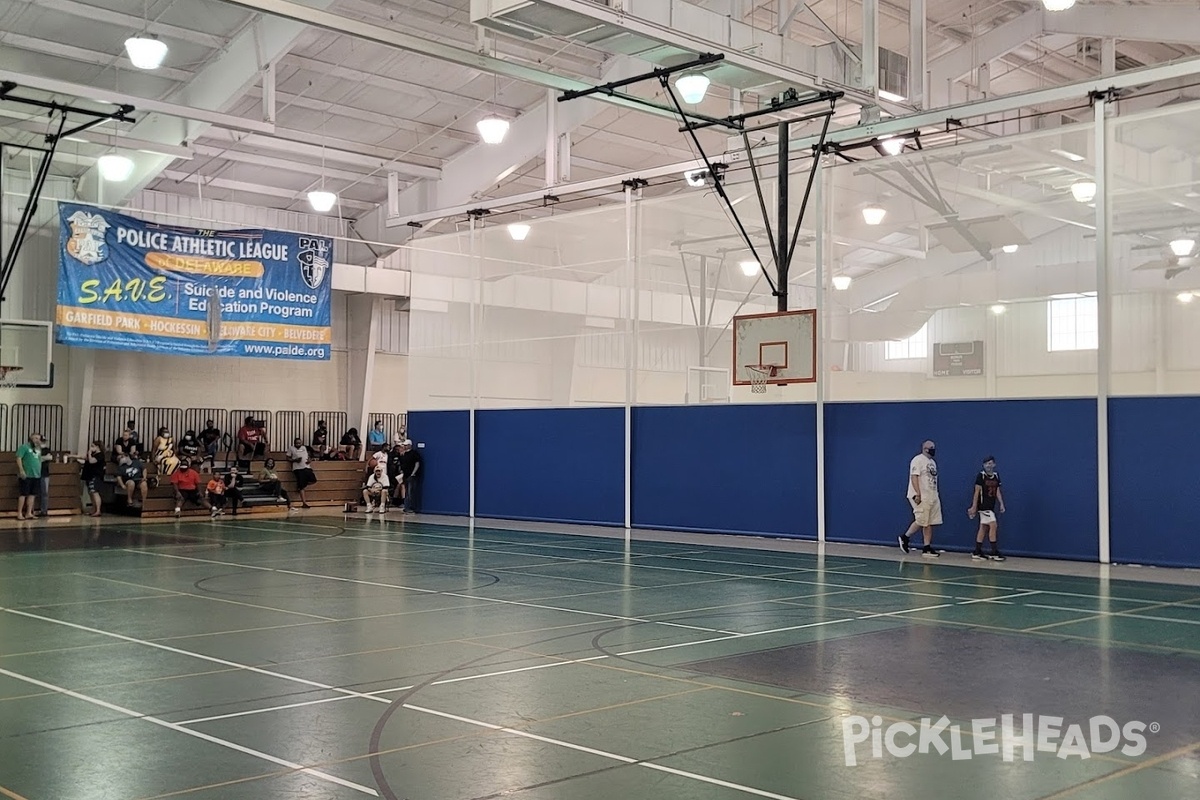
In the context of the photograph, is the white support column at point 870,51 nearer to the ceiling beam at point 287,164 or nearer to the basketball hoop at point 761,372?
the basketball hoop at point 761,372

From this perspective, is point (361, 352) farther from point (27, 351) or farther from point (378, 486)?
point (27, 351)

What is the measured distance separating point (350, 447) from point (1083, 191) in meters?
23.1

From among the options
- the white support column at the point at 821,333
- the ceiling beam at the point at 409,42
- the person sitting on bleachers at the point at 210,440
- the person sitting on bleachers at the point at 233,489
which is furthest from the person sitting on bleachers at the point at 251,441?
the ceiling beam at the point at 409,42

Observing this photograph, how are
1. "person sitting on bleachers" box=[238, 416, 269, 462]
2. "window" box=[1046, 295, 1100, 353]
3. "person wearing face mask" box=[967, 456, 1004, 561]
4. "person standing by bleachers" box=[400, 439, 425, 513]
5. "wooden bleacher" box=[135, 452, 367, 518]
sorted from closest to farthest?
"person wearing face mask" box=[967, 456, 1004, 561] → "window" box=[1046, 295, 1100, 353] → "wooden bleacher" box=[135, 452, 367, 518] → "person standing by bleachers" box=[400, 439, 425, 513] → "person sitting on bleachers" box=[238, 416, 269, 462]

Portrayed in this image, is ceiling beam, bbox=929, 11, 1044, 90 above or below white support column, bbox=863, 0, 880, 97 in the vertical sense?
above

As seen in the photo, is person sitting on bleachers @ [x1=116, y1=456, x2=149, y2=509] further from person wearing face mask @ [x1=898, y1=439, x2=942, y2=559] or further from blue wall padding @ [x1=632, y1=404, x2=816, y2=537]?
person wearing face mask @ [x1=898, y1=439, x2=942, y2=559]

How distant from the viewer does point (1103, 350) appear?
64.4 ft

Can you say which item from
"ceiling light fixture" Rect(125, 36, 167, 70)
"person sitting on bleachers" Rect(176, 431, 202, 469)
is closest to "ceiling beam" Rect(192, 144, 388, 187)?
"person sitting on bleachers" Rect(176, 431, 202, 469)

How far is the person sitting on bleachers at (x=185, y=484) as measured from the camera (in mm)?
29859

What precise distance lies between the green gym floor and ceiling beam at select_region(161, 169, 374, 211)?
1804cm

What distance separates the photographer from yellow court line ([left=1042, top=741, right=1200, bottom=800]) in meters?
6.40

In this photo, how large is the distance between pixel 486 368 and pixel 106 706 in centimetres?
2201

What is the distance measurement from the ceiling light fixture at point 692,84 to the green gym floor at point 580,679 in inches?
286

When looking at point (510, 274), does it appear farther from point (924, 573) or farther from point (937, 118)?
point (924, 573)
